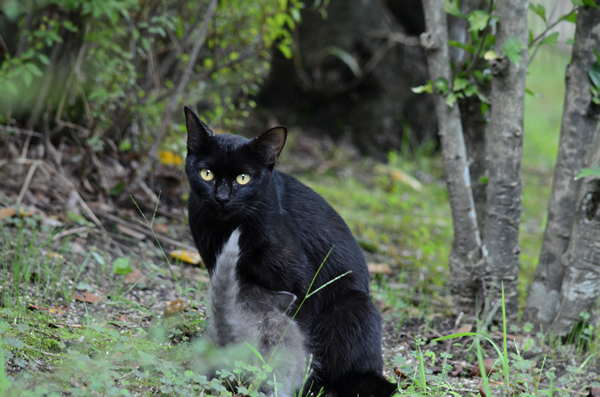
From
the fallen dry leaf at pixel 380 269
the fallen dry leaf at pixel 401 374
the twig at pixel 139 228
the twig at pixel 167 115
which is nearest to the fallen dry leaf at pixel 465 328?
the fallen dry leaf at pixel 401 374

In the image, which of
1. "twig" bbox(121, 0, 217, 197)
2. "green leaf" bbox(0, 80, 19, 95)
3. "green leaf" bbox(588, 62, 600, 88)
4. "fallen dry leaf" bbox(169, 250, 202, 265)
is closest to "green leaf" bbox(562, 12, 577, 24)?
"green leaf" bbox(588, 62, 600, 88)

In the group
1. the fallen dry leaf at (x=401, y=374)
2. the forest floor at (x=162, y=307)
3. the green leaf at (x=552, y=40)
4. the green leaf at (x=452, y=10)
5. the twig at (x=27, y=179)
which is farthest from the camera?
the twig at (x=27, y=179)

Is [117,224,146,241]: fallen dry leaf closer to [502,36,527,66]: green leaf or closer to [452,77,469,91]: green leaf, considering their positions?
[452,77,469,91]: green leaf

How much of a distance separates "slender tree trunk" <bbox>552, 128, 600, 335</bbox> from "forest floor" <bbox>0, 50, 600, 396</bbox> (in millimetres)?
114

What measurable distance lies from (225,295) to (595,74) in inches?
91.3

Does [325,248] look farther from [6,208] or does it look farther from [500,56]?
[6,208]

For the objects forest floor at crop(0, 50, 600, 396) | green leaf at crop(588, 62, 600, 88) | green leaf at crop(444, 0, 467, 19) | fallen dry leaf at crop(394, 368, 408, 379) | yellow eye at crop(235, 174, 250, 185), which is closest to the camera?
forest floor at crop(0, 50, 600, 396)

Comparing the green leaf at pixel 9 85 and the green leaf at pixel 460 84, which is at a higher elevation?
the green leaf at pixel 460 84

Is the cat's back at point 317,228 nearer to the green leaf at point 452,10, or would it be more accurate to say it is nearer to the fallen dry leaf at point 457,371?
the fallen dry leaf at point 457,371

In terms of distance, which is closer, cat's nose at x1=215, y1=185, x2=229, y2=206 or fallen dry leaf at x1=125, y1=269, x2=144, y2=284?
cat's nose at x1=215, y1=185, x2=229, y2=206

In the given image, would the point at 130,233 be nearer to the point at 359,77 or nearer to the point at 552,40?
the point at 552,40

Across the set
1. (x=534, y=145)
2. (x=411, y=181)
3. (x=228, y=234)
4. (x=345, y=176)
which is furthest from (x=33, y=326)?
(x=534, y=145)

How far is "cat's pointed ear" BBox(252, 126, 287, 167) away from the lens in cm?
229

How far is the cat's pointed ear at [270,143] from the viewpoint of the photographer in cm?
229
